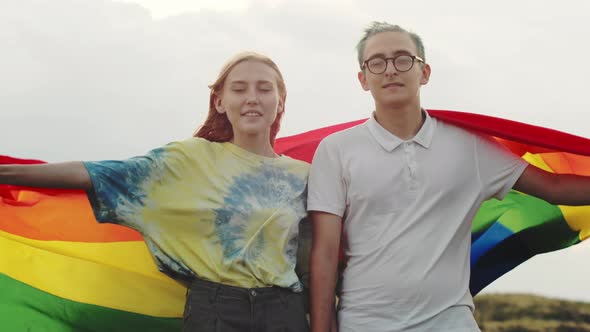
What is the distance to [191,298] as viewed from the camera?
11.8ft

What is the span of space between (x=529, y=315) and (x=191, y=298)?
812 centimetres

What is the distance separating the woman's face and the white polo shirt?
1.14ft

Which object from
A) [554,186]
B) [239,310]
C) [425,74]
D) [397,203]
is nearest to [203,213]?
[239,310]

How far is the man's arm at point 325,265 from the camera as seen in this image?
12.1 ft

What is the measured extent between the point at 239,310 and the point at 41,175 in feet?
3.53

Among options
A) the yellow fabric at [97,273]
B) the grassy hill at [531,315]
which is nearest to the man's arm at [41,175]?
the yellow fabric at [97,273]

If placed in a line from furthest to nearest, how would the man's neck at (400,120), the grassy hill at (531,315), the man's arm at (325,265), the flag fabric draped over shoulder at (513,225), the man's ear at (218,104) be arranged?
the grassy hill at (531,315) < the flag fabric draped over shoulder at (513,225) < the man's ear at (218,104) < the man's neck at (400,120) < the man's arm at (325,265)

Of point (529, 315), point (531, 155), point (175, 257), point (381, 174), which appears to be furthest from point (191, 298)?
point (529, 315)

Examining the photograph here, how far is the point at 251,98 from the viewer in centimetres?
391

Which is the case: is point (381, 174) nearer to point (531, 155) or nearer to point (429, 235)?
point (429, 235)

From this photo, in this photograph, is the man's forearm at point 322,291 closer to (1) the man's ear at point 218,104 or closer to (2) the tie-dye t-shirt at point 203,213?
(2) the tie-dye t-shirt at point 203,213

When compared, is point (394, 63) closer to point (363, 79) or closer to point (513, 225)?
point (363, 79)

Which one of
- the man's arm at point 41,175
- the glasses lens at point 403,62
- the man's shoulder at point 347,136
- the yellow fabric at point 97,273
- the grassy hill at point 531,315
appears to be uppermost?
the glasses lens at point 403,62

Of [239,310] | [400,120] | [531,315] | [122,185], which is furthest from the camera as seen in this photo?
[531,315]
